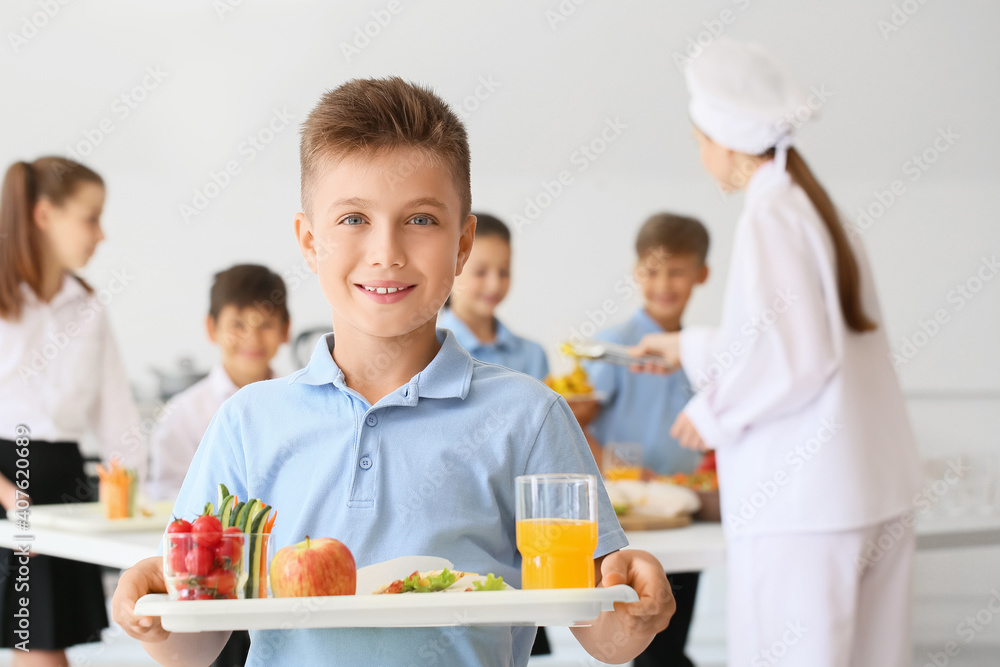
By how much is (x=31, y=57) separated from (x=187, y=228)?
988 millimetres

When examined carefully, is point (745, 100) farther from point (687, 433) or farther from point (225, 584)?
point (225, 584)

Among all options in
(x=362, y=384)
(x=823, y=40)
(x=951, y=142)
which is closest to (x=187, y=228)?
(x=823, y=40)

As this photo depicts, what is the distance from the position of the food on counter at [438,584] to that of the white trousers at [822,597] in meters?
0.98

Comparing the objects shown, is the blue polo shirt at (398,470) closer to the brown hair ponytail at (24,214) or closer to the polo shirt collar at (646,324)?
the brown hair ponytail at (24,214)

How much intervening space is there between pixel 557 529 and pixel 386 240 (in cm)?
31

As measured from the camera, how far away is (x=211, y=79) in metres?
4.35

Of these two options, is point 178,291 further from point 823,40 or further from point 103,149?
point 823,40

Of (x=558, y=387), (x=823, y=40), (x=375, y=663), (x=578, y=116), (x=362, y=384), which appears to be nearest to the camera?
(x=375, y=663)

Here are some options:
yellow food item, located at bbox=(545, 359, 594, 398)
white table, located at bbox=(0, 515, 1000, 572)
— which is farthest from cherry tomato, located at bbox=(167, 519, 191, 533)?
yellow food item, located at bbox=(545, 359, 594, 398)

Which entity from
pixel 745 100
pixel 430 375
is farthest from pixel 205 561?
pixel 745 100

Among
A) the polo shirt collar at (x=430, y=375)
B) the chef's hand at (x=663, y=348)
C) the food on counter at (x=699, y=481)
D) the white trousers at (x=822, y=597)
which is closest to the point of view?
the polo shirt collar at (x=430, y=375)

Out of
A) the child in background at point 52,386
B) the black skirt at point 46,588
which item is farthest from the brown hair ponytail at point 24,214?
the black skirt at point 46,588

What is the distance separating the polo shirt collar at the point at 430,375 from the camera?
3.17ft

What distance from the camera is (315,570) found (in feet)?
2.65
